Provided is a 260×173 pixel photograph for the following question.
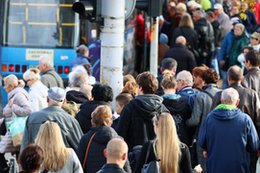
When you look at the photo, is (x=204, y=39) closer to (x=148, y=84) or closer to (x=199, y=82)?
(x=199, y=82)

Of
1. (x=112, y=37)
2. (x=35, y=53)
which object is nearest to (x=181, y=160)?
(x=112, y=37)

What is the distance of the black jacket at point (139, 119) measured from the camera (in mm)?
12969

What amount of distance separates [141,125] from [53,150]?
7.42 feet

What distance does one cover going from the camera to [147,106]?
1302 centimetres

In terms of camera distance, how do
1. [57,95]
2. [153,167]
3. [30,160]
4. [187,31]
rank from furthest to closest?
[187,31]
[57,95]
[153,167]
[30,160]

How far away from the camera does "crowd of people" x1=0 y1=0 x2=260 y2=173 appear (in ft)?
36.2

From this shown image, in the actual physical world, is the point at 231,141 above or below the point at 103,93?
below

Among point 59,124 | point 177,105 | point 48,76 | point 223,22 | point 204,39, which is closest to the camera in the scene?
point 59,124

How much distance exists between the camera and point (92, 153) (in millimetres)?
11664

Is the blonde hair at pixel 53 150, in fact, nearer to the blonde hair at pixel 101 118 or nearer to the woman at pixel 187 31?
the blonde hair at pixel 101 118

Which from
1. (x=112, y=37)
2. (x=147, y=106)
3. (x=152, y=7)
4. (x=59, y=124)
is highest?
(x=152, y=7)

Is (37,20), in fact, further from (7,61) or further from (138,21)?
(138,21)

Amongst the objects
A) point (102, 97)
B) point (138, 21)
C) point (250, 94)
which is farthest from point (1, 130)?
point (138, 21)

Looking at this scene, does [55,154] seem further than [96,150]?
No
